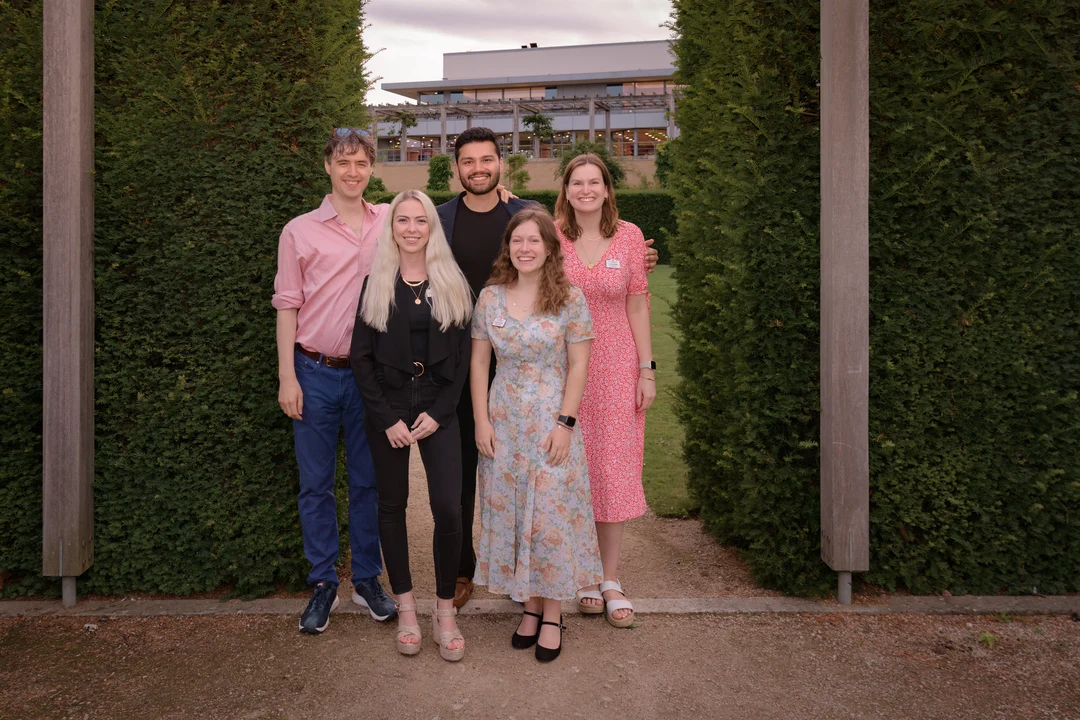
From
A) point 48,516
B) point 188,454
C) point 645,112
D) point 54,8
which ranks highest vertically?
point 645,112

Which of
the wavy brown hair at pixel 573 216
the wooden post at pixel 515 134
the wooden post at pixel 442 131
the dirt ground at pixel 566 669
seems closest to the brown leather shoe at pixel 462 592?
the dirt ground at pixel 566 669

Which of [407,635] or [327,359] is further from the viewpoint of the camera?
[327,359]

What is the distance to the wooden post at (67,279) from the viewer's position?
13.2 ft

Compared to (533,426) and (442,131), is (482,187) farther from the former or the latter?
(442,131)

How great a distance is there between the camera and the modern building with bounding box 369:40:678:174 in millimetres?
53250

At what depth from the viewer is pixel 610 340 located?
13.6 ft

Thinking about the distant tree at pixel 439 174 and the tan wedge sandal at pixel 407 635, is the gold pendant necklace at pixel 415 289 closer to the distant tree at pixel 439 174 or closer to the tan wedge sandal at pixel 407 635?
the tan wedge sandal at pixel 407 635

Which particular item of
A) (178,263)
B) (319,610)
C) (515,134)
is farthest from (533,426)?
(515,134)

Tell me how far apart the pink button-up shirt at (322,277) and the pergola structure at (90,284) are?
1089 millimetres

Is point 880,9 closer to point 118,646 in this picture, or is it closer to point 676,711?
point 676,711

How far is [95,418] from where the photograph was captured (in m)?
4.30

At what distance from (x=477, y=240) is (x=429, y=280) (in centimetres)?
57

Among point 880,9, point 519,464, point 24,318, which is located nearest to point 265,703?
point 519,464

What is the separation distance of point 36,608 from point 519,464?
268 cm
